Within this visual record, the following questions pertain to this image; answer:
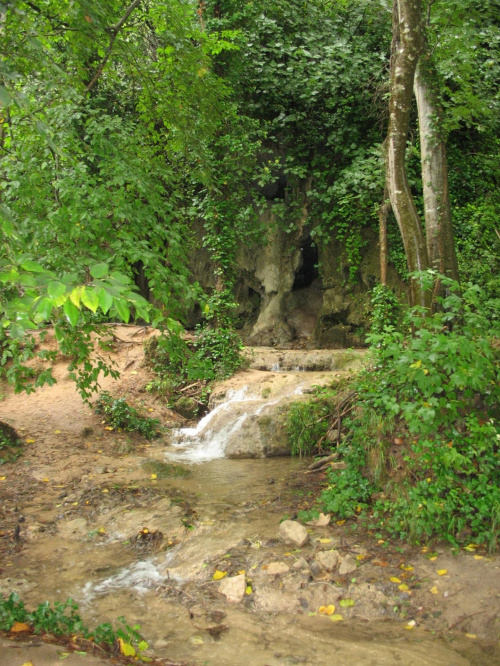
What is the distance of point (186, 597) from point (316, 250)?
36.8 feet

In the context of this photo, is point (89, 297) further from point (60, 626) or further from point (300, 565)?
point (300, 565)

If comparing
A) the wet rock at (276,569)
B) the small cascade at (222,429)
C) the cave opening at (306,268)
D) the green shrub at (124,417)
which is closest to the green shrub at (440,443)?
the wet rock at (276,569)

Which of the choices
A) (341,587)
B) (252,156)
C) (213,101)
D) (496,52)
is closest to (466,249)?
(496,52)

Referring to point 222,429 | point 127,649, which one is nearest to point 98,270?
point 127,649

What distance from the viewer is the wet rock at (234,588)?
395 centimetres

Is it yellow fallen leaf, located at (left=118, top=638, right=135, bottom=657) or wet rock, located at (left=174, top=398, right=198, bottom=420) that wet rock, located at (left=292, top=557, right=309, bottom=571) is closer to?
yellow fallen leaf, located at (left=118, top=638, right=135, bottom=657)

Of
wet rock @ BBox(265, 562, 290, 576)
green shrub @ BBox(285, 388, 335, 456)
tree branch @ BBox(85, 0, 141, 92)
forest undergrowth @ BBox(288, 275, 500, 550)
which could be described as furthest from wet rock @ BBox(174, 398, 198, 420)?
tree branch @ BBox(85, 0, 141, 92)

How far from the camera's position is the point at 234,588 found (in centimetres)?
401

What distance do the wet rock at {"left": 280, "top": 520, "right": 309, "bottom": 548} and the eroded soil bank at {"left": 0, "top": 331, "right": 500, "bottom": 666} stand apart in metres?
0.09

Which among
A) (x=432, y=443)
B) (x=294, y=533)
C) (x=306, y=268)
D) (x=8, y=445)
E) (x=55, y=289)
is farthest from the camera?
(x=306, y=268)

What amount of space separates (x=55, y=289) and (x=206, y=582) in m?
3.12

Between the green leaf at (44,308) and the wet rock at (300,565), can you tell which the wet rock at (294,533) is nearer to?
the wet rock at (300,565)

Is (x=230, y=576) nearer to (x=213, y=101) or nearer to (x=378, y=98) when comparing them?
(x=213, y=101)

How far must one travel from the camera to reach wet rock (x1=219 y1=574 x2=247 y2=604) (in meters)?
3.95
